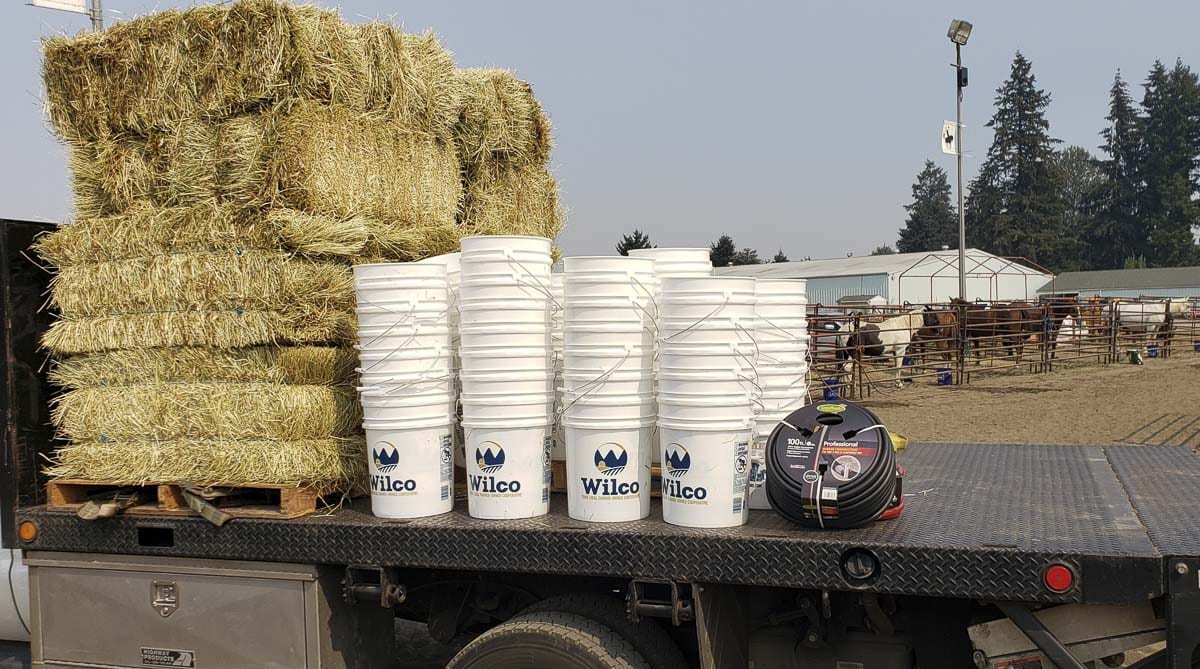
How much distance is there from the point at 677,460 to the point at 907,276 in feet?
168

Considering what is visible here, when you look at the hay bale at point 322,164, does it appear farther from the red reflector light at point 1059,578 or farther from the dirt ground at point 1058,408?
the dirt ground at point 1058,408

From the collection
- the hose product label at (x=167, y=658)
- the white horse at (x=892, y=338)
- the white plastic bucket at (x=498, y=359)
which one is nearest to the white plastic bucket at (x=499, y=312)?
the white plastic bucket at (x=498, y=359)

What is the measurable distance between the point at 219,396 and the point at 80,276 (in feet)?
3.09

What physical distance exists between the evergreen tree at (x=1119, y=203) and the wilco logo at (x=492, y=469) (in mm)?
101577

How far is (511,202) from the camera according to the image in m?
6.47

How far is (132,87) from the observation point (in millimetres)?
4570

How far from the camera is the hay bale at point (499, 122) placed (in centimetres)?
593

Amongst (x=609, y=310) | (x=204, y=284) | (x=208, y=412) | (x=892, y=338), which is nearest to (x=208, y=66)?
(x=204, y=284)

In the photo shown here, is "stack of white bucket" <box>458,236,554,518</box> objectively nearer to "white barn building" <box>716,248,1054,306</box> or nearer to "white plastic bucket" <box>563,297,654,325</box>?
"white plastic bucket" <box>563,297,654,325</box>

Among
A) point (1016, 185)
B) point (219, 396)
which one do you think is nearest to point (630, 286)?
point (219, 396)

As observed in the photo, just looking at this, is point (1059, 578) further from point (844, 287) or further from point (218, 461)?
point (844, 287)

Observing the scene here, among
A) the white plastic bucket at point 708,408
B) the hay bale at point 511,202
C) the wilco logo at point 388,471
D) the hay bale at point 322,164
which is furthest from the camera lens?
the hay bale at point 511,202

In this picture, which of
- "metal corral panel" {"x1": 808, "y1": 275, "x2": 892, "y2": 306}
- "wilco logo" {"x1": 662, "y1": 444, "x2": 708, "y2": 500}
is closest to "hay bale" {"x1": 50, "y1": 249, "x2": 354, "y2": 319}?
"wilco logo" {"x1": 662, "y1": 444, "x2": 708, "y2": 500}

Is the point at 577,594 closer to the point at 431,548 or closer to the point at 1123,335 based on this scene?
the point at 431,548
